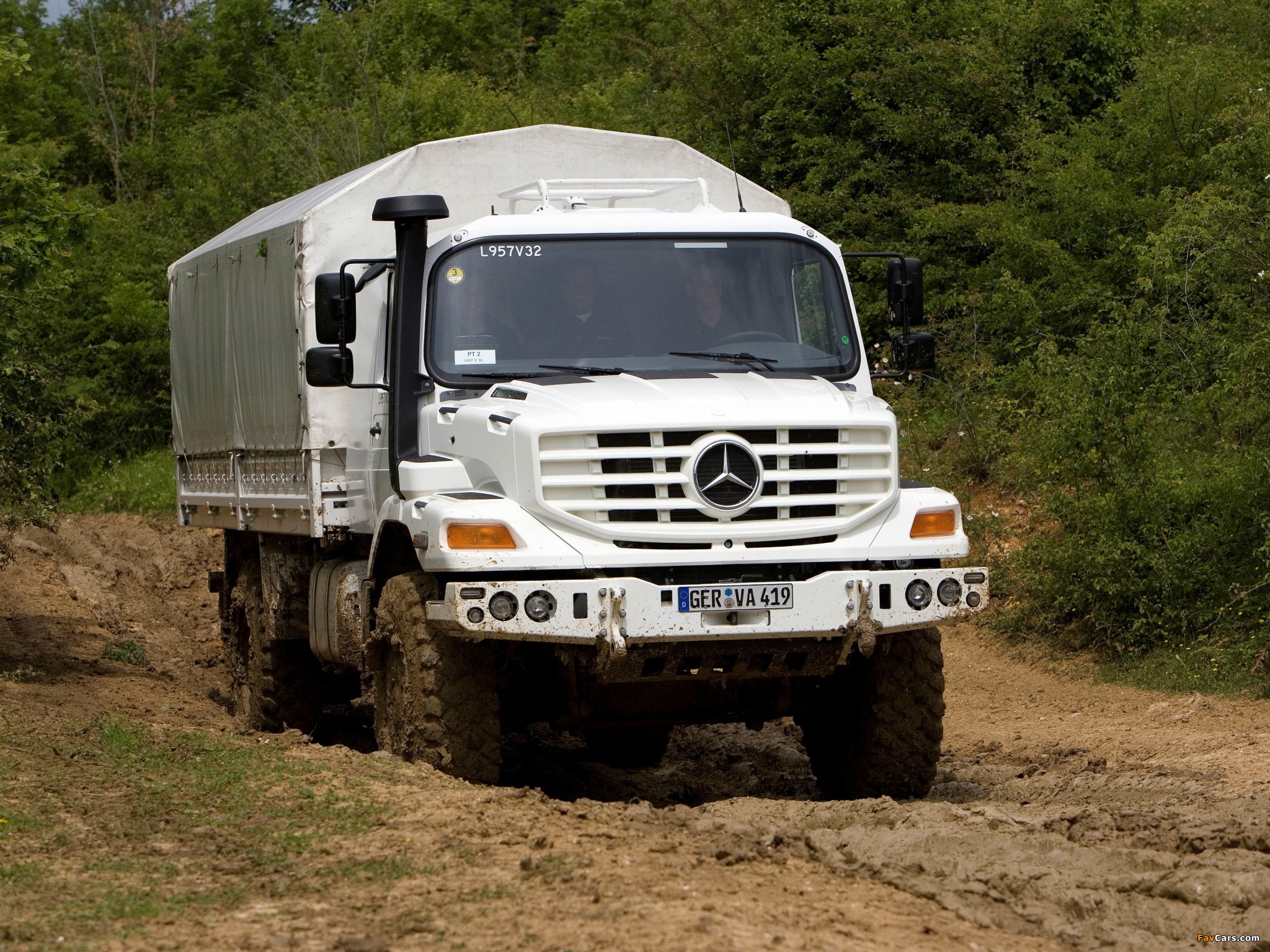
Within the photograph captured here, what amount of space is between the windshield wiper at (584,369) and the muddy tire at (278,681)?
13.3ft

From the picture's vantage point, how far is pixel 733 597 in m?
6.90

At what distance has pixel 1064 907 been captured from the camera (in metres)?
5.17

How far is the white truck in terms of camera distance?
6957 mm

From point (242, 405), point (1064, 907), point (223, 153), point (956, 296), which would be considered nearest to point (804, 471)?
point (1064, 907)

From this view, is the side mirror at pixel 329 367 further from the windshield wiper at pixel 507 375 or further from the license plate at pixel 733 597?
the license plate at pixel 733 597

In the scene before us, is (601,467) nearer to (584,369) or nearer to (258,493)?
(584,369)

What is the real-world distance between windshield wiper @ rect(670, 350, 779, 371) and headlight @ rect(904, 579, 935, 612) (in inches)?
52.5

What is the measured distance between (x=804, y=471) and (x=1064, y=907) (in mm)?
2504

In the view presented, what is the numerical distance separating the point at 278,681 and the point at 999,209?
37.1 ft

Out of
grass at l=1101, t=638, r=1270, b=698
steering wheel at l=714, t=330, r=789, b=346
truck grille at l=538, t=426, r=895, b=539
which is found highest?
steering wheel at l=714, t=330, r=789, b=346

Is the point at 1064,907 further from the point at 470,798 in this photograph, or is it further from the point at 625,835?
the point at 470,798

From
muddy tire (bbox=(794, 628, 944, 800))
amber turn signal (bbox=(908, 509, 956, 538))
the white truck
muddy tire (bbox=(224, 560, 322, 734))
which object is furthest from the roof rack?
muddy tire (bbox=(224, 560, 322, 734))

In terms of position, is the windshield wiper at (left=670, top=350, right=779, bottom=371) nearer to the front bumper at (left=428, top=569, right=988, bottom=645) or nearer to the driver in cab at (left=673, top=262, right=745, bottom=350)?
the driver in cab at (left=673, top=262, right=745, bottom=350)

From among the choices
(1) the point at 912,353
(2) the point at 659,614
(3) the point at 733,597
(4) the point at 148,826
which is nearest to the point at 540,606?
(2) the point at 659,614
